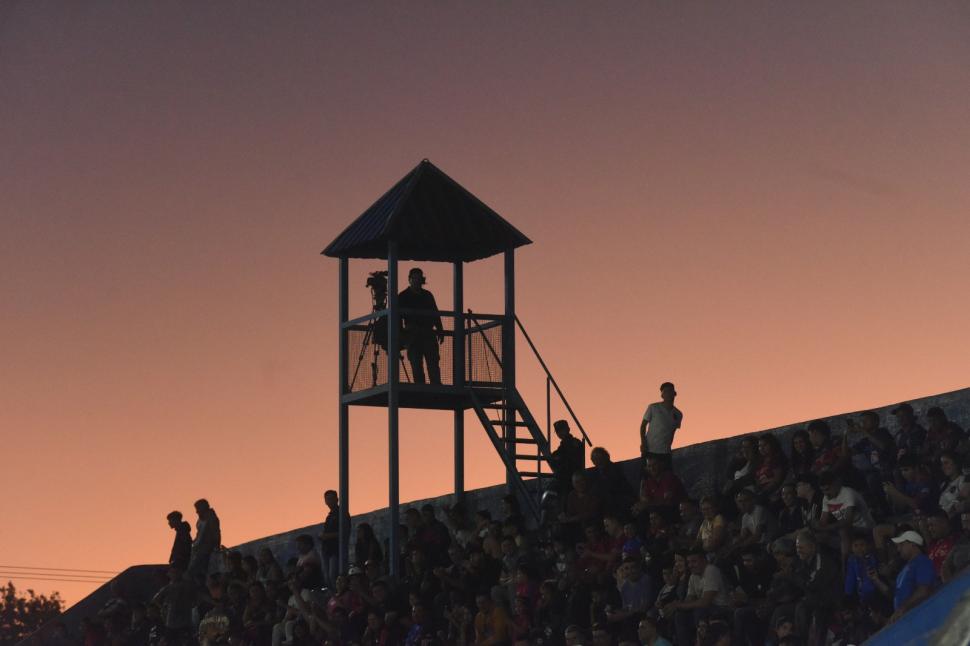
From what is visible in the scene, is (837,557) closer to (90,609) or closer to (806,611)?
(806,611)

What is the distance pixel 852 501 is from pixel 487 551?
5.13m

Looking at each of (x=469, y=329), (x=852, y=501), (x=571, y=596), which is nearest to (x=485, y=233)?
(x=469, y=329)

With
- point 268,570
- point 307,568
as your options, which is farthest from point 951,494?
point 268,570

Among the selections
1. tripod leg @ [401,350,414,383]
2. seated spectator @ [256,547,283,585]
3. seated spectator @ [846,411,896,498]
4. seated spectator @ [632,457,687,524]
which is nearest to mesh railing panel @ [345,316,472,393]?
tripod leg @ [401,350,414,383]

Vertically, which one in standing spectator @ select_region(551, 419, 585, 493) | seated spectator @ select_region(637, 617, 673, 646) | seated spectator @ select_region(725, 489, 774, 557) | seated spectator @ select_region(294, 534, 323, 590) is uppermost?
standing spectator @ select_region(551, 419, 585, 493)

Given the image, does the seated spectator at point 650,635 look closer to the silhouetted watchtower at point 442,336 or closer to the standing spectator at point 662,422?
the standing spectator at point 662,422

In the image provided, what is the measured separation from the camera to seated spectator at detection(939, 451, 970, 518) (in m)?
13.3

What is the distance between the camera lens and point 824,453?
609 inches

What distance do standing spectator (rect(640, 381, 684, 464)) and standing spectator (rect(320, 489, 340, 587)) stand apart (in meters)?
5.94

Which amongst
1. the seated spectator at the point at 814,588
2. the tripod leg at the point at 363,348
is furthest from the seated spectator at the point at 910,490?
the tripod leg at the point at 363,348

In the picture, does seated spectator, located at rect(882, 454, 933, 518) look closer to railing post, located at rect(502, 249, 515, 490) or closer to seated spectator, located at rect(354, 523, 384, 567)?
seated spectator, located at rect(354, 523, 384, 567)

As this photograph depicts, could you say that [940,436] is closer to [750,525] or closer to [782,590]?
[750,525]

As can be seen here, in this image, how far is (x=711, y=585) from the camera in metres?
14.6

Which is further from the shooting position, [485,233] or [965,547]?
[485,233]
